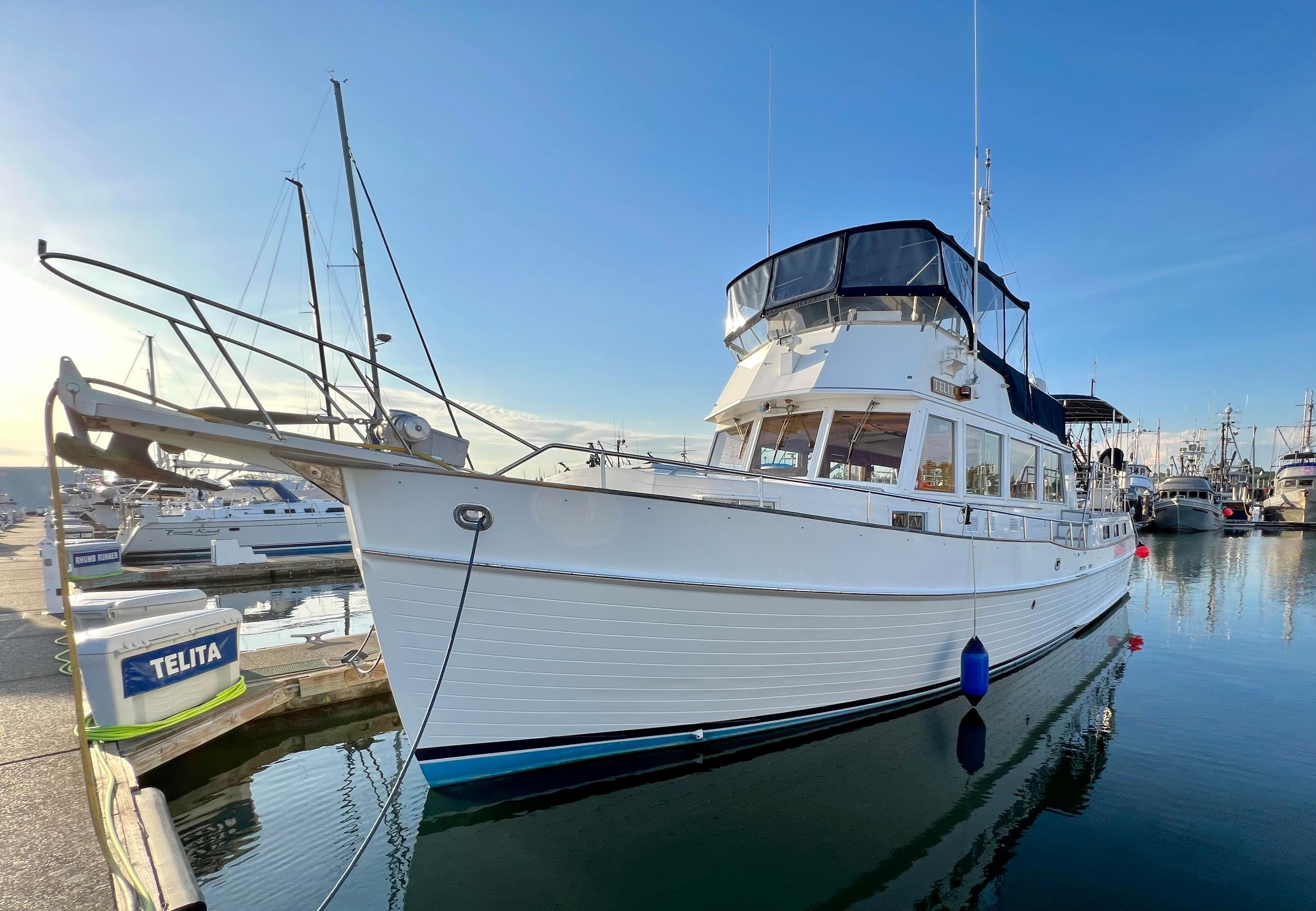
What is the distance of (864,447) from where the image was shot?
637 cm

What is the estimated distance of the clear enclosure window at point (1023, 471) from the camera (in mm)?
7668

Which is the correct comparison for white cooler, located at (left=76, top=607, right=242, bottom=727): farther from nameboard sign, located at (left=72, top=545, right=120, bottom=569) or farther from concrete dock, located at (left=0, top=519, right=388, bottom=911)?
nameboard sign, located at (left=72, top=545, right=120, bottom=569)

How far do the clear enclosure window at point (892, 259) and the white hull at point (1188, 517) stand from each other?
149 feet

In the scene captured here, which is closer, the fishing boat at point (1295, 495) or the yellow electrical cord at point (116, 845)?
the yellow electrical cord at point (116, 845)

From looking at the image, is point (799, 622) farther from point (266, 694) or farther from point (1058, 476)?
point (1058, 476)

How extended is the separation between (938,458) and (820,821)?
3.88 m

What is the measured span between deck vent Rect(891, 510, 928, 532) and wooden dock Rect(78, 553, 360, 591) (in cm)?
1281

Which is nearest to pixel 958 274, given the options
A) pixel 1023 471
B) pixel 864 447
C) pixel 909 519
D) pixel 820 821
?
pixel 864 447

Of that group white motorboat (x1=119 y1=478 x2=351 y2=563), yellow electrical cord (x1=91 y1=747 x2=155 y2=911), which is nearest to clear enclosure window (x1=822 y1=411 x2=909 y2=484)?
yellow electrical cord (x1=91 y1=747 x2=155 y2=911)

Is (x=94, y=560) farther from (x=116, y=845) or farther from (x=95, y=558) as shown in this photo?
(x=116, y=845)

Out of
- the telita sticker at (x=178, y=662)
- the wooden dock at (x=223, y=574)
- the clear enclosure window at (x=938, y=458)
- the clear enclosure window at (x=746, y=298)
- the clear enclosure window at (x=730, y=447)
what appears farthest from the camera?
the wooden dock at (x=223, y=574)

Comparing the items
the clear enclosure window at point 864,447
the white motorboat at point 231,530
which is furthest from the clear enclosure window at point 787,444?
the white motorboat at point 231,530

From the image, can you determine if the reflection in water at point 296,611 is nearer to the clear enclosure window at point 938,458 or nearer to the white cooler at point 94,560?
the white cooler at point 94,560

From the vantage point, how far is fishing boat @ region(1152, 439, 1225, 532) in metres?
39.3
